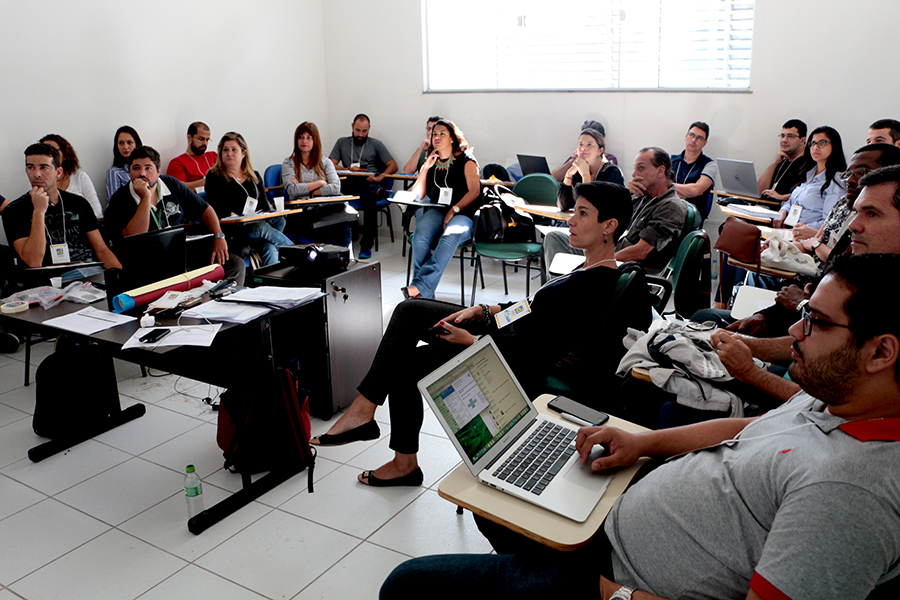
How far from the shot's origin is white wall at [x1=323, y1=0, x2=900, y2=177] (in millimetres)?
5078

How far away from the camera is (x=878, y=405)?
3.30 ft

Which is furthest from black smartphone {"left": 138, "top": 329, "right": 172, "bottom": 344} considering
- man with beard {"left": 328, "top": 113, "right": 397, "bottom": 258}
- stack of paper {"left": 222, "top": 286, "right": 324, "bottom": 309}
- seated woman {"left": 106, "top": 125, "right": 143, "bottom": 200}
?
man with beard {"left": 328, "top": 113, "right": 397, "bottom": 258}

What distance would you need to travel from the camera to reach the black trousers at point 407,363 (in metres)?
2.40

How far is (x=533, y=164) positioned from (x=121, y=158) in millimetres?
3583

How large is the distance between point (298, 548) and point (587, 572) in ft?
4.33

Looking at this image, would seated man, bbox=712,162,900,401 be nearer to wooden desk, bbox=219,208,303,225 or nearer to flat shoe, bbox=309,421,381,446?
flat shoe, bbox=309,421,381,446

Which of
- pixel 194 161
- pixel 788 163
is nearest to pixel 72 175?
pixel 194 161

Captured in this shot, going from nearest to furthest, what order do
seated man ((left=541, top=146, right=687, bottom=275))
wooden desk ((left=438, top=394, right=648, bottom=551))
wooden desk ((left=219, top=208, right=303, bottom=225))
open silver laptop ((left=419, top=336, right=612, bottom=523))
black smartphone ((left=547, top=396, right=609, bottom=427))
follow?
wooden desk ((left=438, top=394, right=648, bottom=551)) < open silver laptop ((left=419, top=336, right=612, bottom=523)) < black smartphone ((left=547, top=396, right=609, bottom=427)) < seated man ((left=541, top=146, right=687, bottom=275)) < wooden desk ((left=219, top=208, right=303, bottom=225))

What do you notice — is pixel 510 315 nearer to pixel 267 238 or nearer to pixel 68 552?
pixel 68 552

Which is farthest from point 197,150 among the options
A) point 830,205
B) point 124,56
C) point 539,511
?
point 539,511

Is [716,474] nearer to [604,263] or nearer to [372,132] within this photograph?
[604,263]

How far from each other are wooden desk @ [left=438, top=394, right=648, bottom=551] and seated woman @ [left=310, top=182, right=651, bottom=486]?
878 millimetres

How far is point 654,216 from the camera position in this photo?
369 cm

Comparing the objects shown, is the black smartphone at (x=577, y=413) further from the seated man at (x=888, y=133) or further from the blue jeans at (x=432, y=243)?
the seated man at (x=888, y=133)
